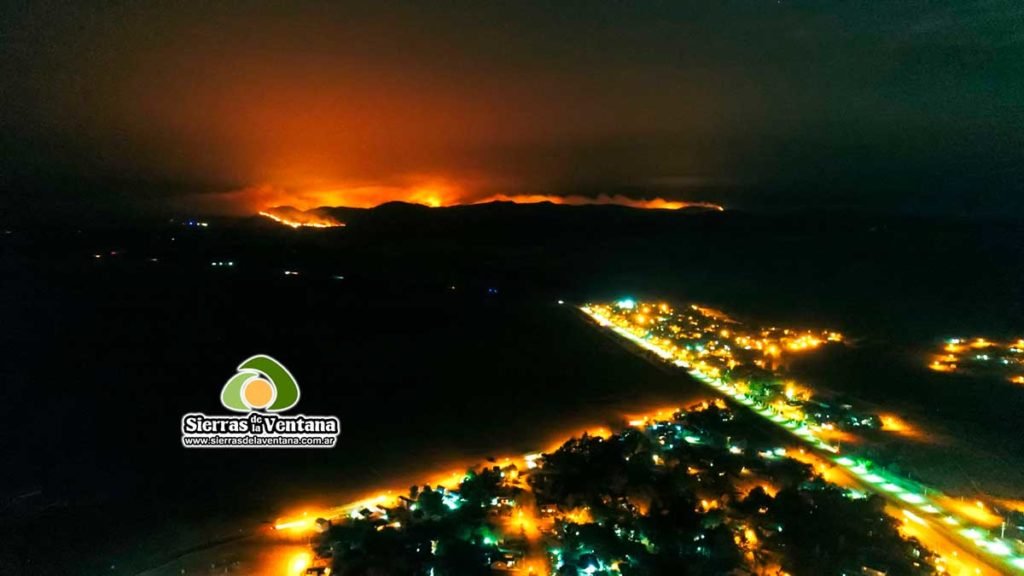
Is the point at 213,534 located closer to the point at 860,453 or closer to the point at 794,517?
the point at 794,517

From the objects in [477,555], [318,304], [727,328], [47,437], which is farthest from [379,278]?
[477,555]

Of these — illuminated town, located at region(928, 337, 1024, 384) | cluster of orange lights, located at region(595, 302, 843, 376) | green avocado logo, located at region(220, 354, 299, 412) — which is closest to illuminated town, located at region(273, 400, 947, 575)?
green avocado logo, located at region(220, 354, 299, 412)

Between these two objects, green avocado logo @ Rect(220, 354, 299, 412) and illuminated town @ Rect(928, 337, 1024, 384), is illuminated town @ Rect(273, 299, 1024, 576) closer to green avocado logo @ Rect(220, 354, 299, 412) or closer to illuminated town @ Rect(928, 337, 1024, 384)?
green avocado logo @ Rect(220, 354, 299, 412)

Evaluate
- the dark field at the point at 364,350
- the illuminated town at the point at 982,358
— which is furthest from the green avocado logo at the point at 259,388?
the illuminated town at the point at 982,358

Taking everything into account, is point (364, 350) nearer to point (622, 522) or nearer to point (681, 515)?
point (622, 522)

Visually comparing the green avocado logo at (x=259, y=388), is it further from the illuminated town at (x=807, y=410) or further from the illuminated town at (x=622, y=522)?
the illuminated town at (x=807, y=410)

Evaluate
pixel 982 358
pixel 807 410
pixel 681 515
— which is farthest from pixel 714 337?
pixel 681 515
